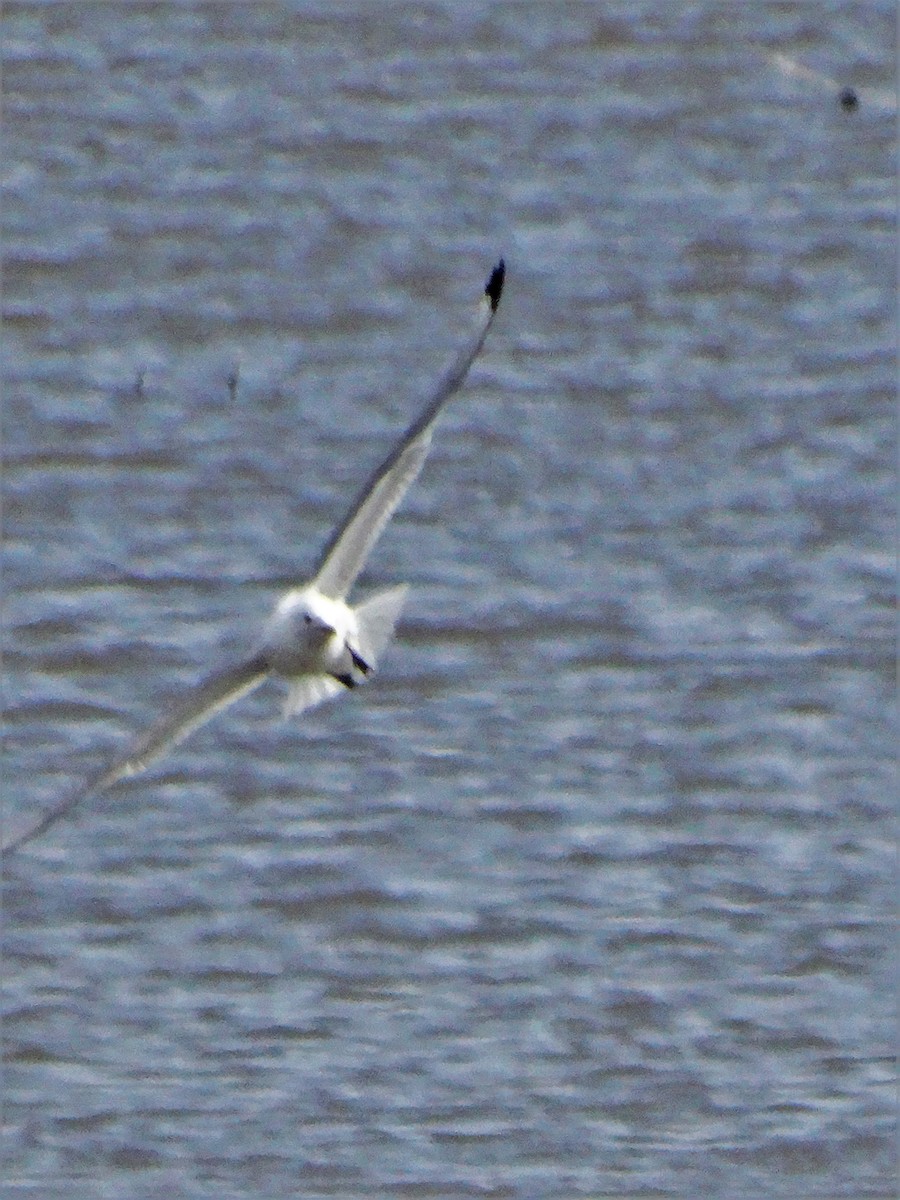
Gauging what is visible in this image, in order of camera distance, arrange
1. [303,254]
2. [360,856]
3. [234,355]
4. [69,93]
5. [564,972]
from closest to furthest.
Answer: [564,972], [360,856], [234,355], [303,254], [69,93]

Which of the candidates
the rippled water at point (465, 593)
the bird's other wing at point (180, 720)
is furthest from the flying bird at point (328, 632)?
the rippled water at point (465, 593)

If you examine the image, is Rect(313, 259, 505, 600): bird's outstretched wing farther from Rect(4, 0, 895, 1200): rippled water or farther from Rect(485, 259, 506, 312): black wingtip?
Rect(4, 0, 895, 1200): rippled water

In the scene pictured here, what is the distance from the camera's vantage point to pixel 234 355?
420 inches

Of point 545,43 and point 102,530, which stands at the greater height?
point 545,43

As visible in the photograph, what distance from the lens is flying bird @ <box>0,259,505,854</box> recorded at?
18.5 feet

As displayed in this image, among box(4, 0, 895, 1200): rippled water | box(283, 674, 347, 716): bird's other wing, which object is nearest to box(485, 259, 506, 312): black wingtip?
box(283, 674, 347, 716): bird's other wing

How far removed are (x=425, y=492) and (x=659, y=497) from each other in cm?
76

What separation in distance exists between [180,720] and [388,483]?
70cm

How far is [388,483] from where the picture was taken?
6.07 m

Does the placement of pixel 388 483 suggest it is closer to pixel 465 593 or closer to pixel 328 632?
pixel 328 632

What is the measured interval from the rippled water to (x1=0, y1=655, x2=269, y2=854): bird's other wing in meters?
1.27

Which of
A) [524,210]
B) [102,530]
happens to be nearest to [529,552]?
[102,530]

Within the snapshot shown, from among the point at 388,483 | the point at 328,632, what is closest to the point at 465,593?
the point at 388,483

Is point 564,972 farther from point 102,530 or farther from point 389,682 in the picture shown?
point 102,530
